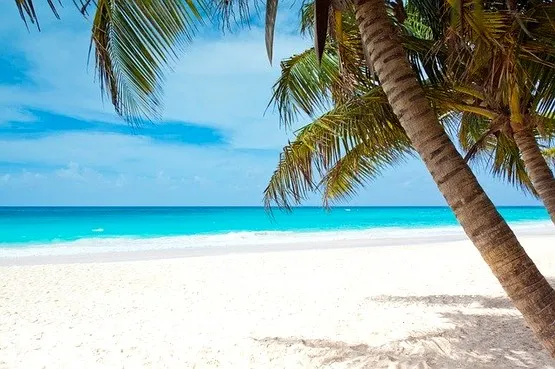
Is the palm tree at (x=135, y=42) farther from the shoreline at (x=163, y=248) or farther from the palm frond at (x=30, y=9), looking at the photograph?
the shoreline at (x=163, y=248)

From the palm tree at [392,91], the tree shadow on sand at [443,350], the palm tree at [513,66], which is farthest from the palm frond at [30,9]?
the tree shadow on sand at [443,350]

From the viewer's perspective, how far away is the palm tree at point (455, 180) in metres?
2.05

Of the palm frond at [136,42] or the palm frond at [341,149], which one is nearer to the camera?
the palm frond at [136,42]

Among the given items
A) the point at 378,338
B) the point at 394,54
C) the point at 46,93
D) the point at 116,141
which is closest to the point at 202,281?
the point at 378,338

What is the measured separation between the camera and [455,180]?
218 cm

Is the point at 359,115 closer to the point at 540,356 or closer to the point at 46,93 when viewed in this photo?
the point at 540,356

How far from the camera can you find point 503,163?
6020 mm

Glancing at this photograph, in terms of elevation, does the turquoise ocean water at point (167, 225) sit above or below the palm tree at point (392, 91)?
above

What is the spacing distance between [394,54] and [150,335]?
3.73 meters

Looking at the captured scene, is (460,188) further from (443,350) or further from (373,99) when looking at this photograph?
(443,350)

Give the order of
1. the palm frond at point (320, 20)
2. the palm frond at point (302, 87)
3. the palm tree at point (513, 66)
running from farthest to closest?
the palm frond at point (302, 87) < the palm tree at point (513, 66) < the palm frond at point (320, 20)

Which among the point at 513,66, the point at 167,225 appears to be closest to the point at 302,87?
the point at 513,66

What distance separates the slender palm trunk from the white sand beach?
5.48 ft

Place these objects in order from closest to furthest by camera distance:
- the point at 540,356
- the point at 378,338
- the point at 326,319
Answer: the point at 540,356 → the point at 378,338 → the point at 326,319
